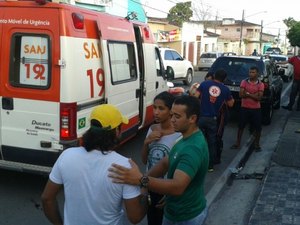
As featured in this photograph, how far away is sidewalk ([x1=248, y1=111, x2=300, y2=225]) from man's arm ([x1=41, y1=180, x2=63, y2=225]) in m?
2.51

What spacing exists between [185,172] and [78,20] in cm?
322

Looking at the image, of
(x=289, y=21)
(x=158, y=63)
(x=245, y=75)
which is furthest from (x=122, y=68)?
(x=289, y=21)

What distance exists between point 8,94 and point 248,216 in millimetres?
3152

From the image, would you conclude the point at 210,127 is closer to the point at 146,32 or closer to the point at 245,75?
the point at 146,32

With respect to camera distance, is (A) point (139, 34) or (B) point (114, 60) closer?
(B) point (114, 60)

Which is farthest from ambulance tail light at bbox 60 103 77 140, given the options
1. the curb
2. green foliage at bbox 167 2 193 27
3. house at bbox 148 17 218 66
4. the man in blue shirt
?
green foliage at bbox 167 2 193 27

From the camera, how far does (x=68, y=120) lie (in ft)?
16.0

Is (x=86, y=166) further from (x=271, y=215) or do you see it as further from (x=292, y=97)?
(x=292, y=97)

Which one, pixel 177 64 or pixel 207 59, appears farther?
pixel 207 59

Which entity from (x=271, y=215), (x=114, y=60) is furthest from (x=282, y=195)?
(x=114, y=60)

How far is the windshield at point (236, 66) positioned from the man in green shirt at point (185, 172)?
7.76m

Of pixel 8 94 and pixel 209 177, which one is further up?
pixel 8 94

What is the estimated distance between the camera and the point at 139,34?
25.0 feet

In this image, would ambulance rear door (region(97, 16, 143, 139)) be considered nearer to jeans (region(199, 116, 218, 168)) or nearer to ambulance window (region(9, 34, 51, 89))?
ambulance window (region(9, 34, 51, 89))
